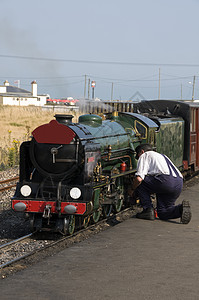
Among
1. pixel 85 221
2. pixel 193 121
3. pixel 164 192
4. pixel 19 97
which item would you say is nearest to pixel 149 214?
pixel 164 192

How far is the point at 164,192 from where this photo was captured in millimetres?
8742

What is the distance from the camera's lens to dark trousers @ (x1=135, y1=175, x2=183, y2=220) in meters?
8.65

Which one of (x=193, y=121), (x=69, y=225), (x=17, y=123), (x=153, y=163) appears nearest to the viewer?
(x=69, y=225)

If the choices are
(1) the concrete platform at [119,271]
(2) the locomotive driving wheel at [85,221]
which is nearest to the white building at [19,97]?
(2) the locomotive driving wheel at [85,221]

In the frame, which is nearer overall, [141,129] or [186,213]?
[186,213]

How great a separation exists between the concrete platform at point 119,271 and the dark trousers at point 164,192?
86 cm

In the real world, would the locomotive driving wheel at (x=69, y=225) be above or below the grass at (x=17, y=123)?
below

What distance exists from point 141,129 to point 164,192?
128 inches

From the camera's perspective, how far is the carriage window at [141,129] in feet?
38.1

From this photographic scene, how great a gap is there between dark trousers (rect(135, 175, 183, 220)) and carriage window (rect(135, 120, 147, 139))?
2.96 m

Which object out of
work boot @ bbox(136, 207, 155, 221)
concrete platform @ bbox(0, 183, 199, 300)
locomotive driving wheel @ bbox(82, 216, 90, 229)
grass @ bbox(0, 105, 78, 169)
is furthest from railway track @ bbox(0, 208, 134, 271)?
grass @ bbox(0, 105, 78, 169)

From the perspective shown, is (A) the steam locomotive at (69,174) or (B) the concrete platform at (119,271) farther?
(A) the steam locomotive at (69,174)

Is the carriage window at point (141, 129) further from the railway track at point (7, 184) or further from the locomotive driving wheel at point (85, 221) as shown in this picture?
the railway track at point (7, 184)

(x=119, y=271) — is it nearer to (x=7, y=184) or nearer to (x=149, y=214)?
(x=149, y=214)
